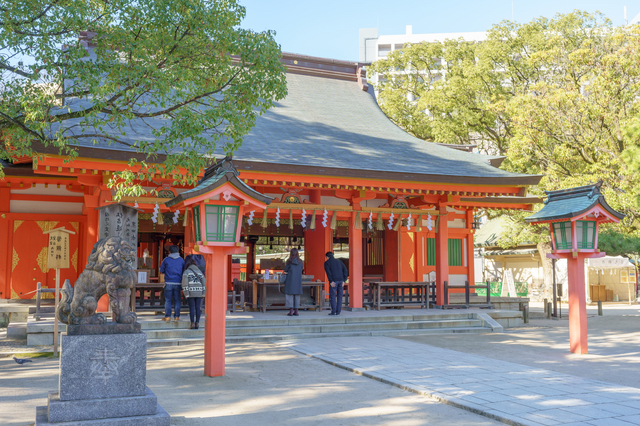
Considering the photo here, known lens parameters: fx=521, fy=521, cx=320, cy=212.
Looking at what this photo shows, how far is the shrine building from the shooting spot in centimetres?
1113

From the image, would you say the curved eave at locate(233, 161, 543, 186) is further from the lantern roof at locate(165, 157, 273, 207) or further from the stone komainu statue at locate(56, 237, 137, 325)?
the stone komainu statue at locate(56, 237, 137, 325)

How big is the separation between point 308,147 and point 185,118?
229 inches

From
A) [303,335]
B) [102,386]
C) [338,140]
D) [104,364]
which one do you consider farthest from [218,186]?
[338,140]

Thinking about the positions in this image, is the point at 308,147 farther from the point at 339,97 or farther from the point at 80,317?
the point at 80,317

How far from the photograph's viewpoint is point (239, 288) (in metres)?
13.6

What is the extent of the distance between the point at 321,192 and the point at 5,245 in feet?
24.7

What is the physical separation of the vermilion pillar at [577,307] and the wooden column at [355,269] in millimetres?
5228

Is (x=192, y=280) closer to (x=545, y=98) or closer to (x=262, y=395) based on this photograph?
(x=262, y=395)

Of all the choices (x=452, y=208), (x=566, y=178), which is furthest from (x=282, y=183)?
(x=566, y=178)

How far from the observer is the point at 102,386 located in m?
4.38

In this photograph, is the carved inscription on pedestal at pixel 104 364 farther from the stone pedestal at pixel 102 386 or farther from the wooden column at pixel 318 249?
the wooden column at pixel 318 249

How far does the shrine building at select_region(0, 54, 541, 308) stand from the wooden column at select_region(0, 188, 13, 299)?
21 mm

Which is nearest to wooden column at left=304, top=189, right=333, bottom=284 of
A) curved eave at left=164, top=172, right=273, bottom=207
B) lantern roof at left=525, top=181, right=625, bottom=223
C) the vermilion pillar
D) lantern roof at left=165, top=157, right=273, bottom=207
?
lantern roof at left=525, top=181, right=625, bottom=223

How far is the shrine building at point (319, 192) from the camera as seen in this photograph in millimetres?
11133
